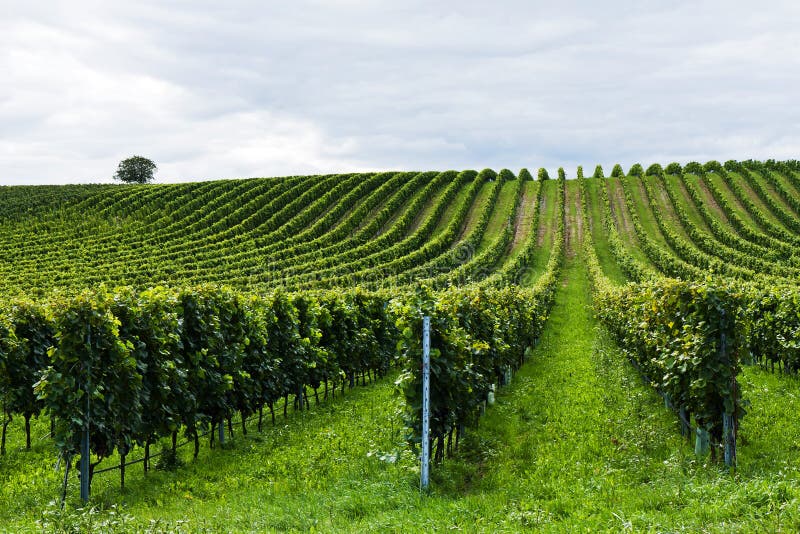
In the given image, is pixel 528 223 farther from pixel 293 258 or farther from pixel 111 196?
pixel 111 196

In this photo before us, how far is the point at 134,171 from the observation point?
5300 inches

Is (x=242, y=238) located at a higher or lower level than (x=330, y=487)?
higher

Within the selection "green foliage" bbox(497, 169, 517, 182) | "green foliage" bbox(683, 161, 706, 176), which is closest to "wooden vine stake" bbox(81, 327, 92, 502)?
"green foliage" bbox(497, 169, 517, 182)

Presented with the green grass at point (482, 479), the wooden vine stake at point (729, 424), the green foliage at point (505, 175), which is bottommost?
the green grass at point (482, 479)

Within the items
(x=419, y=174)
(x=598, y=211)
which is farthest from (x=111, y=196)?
Result: (x=598, y=211)

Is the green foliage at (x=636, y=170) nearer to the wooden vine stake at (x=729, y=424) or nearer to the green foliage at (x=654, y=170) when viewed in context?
the green foliage at (x=654, y=170)

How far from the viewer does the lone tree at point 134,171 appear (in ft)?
440

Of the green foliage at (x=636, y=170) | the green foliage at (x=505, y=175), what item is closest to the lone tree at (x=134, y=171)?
the green foliage at (x=505, y=175)

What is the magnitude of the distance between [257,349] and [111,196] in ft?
292

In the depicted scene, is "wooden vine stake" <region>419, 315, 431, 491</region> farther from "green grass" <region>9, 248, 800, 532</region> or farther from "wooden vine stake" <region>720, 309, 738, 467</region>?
"wooden vine stake" <region>720, 309, 738, 467</region>

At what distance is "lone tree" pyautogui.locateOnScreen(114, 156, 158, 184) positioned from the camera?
440 ft

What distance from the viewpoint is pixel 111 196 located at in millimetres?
92125

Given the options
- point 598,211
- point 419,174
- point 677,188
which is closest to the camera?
point 598,211

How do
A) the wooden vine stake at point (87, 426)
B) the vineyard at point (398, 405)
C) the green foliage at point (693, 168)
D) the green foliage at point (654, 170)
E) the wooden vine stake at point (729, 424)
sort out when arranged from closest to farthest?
the vineyard at point (398, 405), the wooden vine stake at point (729, 424), the wooden vine stake at point (87, 426), the green foliage at point (693, 168), the green foliage at point (654, 170)
